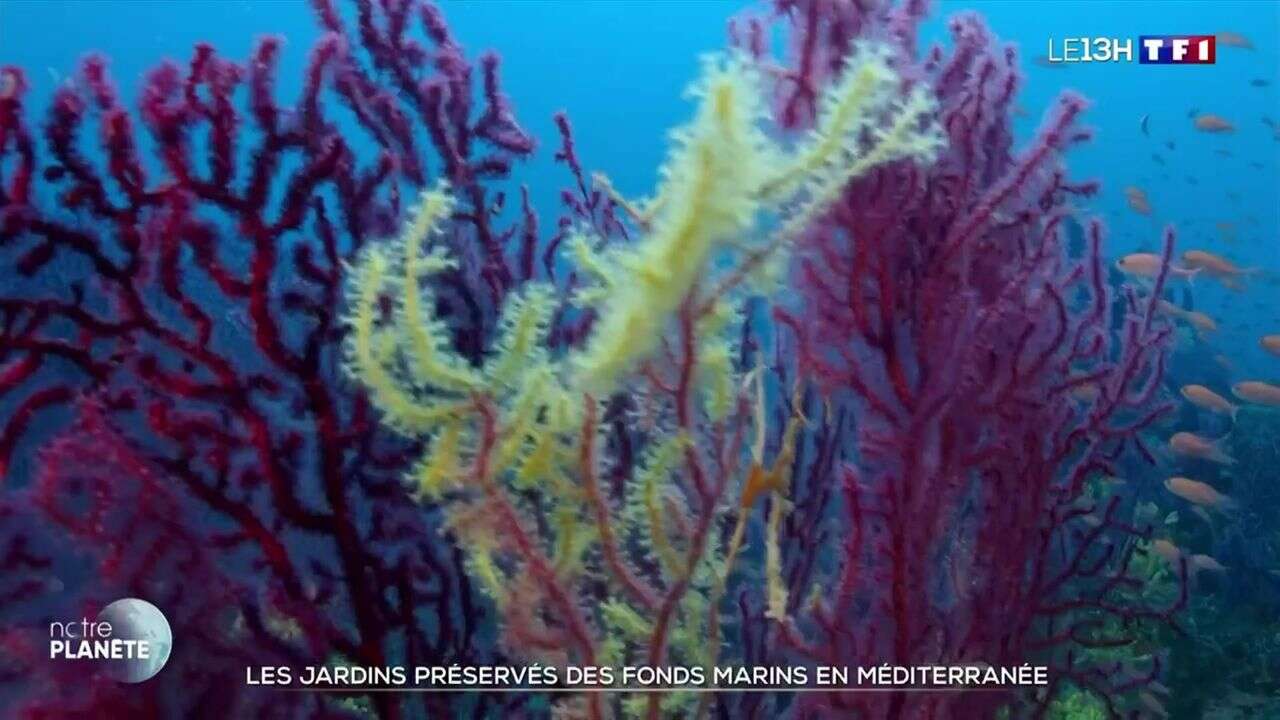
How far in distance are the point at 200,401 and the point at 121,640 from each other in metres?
0.72

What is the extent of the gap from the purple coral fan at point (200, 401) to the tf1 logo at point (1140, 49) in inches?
111

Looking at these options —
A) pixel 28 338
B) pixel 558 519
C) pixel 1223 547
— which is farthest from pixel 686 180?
pixel 1223 547

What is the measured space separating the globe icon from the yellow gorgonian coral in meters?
0.99

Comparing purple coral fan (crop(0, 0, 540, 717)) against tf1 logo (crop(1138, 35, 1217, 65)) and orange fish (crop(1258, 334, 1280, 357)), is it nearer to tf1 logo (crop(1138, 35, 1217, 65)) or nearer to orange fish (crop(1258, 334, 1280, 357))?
tf1 logo (crop(1138, 35, 1217, 65))

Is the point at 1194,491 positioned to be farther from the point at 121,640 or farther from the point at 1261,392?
the point at 121,640

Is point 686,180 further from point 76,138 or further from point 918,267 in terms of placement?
point 76,138

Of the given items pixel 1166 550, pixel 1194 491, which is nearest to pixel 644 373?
pixel 1166 550

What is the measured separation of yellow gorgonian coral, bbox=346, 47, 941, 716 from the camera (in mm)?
1664

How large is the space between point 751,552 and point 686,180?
5203mm

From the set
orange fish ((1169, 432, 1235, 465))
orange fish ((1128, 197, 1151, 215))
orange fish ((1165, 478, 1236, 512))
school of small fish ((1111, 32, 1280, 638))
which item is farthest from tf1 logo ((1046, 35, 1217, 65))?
orange fish ((1128, 197, 1151, 215))

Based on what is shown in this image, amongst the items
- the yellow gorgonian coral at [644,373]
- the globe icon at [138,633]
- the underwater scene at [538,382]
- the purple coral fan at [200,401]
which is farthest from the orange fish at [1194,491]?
the globe icon at [138,633]

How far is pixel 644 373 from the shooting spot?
209cm

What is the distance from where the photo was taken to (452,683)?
284 cm

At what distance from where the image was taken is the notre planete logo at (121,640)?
2396 millimetres
